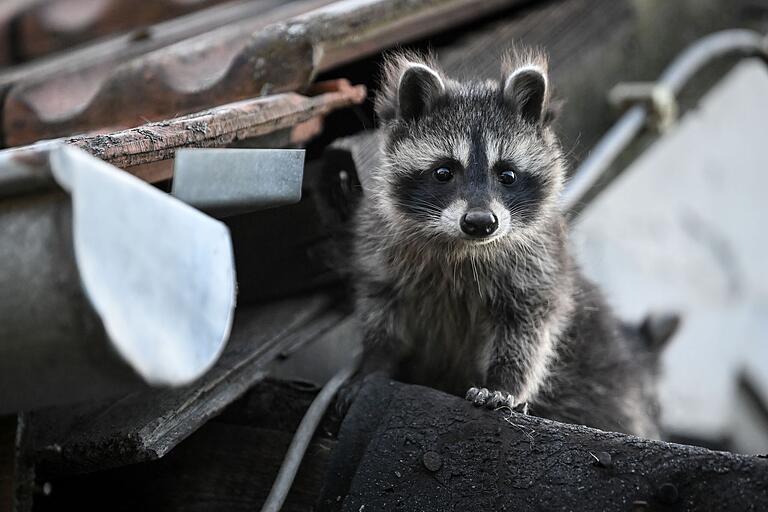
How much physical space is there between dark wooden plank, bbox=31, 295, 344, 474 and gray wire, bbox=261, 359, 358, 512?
194 millimetres

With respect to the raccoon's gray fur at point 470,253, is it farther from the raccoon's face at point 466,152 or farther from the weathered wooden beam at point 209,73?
the weathered wooden beam at point 209,73

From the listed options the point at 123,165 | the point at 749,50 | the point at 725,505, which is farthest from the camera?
the point at 749,50

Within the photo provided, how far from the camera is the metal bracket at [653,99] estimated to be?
165 inches

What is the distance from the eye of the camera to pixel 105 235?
51.3 inches

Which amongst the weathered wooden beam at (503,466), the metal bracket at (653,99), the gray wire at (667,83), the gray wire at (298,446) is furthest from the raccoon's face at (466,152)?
the metal bracket at (653,99)

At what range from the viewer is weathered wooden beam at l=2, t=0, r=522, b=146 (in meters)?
2.94

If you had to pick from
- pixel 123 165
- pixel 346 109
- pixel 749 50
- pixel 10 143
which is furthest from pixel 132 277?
pixel 749 50

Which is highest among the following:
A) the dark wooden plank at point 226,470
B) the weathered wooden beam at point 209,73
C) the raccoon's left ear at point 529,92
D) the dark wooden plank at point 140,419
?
the weathered wooden beam at point 209,73

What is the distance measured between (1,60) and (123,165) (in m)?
2.46

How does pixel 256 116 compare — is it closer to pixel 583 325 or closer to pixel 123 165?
pixel 123 165

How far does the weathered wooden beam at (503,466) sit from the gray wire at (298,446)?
102mm

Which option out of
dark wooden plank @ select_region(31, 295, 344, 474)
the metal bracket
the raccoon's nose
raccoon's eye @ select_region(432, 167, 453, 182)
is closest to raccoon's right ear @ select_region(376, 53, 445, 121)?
raccoon's eye @ select_region(432, 167, 453, 182)

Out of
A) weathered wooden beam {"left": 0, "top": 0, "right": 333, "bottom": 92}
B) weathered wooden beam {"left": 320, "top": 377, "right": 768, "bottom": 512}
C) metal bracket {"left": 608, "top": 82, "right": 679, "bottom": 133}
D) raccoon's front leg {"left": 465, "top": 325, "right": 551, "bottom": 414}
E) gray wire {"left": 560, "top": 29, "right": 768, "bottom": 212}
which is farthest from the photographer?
metal bracket {"left": 608, "top": 82, "right": 679, "bottom": 133}

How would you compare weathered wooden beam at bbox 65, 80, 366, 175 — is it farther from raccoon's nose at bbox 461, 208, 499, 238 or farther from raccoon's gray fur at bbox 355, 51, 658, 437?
raccoon's nose at bbox 461, 208, 499, 238
